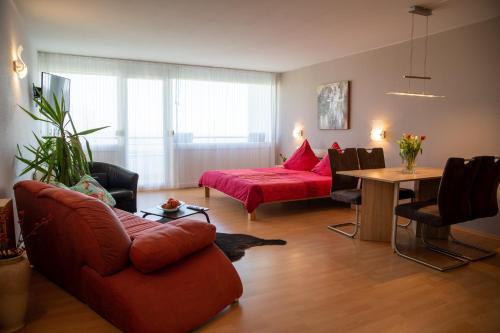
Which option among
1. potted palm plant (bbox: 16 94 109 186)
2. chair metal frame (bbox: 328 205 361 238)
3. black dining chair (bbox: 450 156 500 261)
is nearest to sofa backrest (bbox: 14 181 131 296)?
potted palm plant (bbox: 16 94 109 186)

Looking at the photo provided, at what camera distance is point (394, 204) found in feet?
12.2

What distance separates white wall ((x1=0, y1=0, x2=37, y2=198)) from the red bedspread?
267 centimetres

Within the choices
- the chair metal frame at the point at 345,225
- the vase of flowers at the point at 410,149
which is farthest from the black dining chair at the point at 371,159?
the chair metal frame at the point at 345,225

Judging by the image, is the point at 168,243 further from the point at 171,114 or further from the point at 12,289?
the point at 171,114

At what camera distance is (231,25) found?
4.40 metres

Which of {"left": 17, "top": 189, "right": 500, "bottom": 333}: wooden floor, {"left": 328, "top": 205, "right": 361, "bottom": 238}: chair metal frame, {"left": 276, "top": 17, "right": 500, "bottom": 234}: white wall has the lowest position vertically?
{"left": 17, "top": 189, "right": 500, "bottom": 333}: wooden floor

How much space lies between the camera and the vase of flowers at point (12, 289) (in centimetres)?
208

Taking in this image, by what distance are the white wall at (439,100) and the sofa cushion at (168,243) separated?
3593mm

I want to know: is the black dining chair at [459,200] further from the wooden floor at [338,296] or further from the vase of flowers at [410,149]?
the vase of flowers at [410,149]

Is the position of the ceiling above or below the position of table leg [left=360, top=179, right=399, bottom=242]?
above

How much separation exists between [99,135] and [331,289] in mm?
5380

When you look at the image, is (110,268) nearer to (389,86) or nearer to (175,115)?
(389,86)

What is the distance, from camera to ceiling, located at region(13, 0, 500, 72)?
3709mm

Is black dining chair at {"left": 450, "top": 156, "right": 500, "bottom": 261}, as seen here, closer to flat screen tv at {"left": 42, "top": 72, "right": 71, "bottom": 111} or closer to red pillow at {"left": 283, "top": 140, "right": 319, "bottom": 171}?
red pillow at {"left": 283, "top": 140, "right": 319, "bottom": 171}
